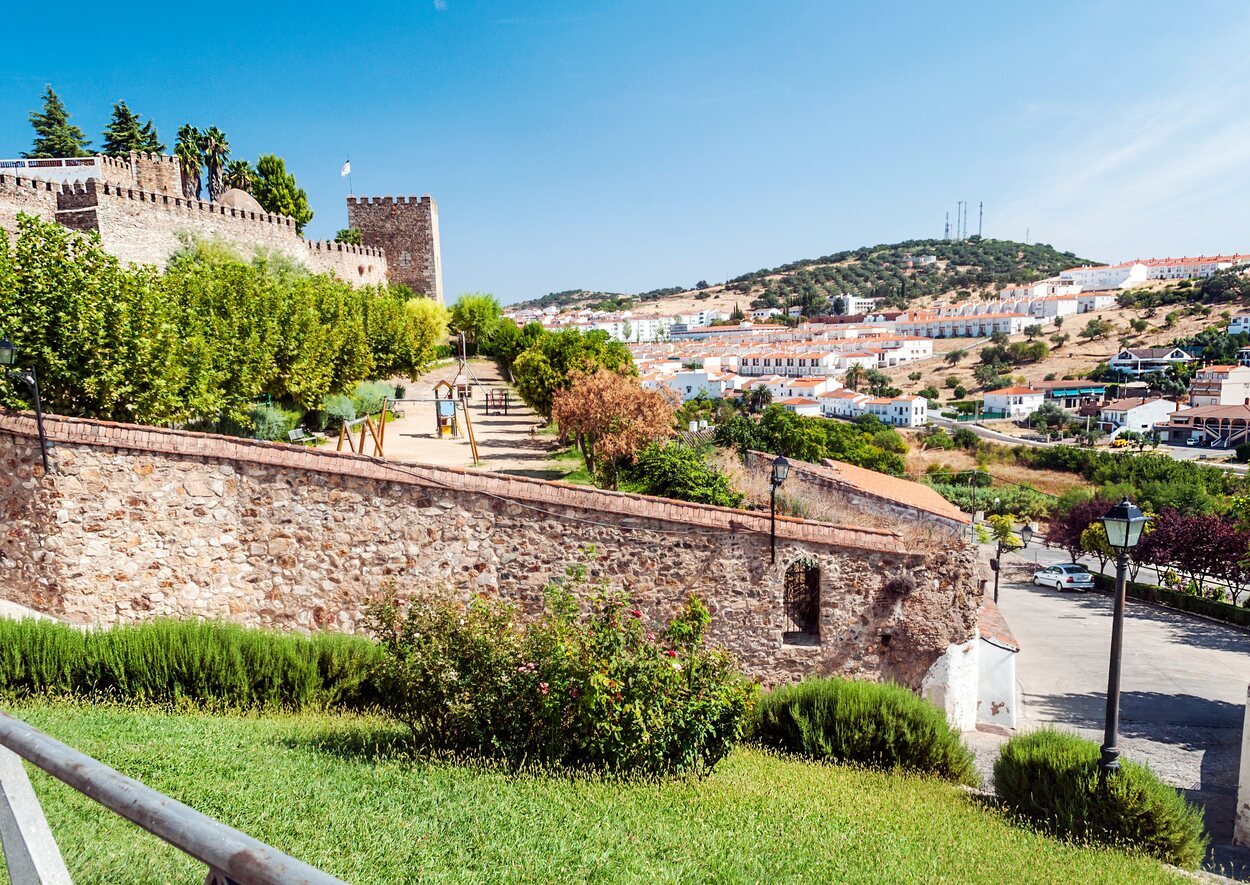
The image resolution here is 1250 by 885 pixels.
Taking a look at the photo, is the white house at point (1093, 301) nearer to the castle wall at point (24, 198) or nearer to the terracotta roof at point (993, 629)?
the terracotta roof at point (993, 629)

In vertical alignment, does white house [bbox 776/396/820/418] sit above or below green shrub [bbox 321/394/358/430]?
below

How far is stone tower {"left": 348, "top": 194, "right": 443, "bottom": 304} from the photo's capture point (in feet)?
139

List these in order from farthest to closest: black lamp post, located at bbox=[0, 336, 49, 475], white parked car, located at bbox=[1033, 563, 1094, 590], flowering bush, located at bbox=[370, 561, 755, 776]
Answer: white parked car, located at bbox=[1033, 563, 1094, 590] → black lamp post, located at bbox=[0, 336, 49, 475] → flowering bush, located at bbox=[370, 561, 755, 776]

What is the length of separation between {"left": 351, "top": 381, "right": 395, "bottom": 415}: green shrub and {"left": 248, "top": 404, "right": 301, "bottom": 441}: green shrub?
266 cm

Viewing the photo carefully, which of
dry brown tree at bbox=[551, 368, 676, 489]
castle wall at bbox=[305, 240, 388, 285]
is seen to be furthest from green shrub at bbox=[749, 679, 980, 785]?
castle wall at bbox=[305, 240, 388, 285]

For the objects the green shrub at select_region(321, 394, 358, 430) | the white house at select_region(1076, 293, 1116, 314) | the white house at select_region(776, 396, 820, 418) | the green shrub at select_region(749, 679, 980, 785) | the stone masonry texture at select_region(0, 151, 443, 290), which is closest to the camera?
the green shrub at select_region(749, 679, 980, 785)

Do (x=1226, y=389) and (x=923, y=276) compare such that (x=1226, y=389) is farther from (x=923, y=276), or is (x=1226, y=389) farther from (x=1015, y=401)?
(x=923, y=276)

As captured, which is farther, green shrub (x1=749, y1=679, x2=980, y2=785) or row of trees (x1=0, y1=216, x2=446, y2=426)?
row of trees (x1=0, y1=216, x2=446, y2=426)

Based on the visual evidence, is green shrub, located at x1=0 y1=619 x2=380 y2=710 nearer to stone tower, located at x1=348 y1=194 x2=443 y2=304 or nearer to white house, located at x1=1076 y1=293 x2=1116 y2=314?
stone tower, located at x1=348 y1=194 x2=443 y2=304

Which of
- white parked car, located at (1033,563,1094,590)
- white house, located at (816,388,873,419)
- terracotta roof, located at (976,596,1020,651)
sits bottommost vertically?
white parked car, located at (1033,563,1094,590)

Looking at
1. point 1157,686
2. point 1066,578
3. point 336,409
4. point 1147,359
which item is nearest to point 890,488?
point 1157,686

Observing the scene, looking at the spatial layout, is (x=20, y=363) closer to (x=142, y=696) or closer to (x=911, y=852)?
(x=142, y=696)

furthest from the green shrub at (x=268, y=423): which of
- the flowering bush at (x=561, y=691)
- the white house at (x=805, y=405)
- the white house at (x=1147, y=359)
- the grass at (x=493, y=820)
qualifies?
the white house at (x=1147, y=359)

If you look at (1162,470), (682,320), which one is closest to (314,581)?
(1162,470)
